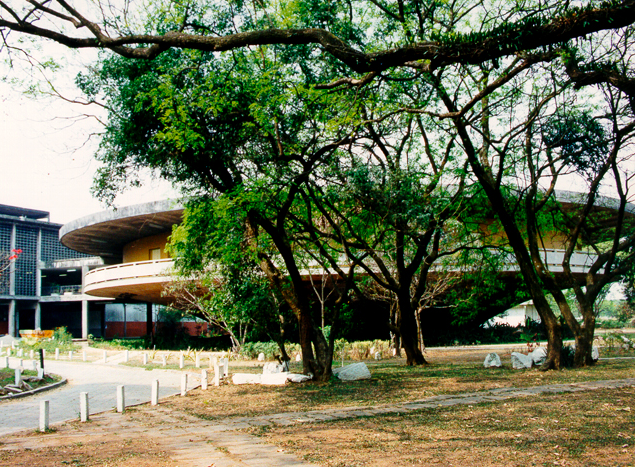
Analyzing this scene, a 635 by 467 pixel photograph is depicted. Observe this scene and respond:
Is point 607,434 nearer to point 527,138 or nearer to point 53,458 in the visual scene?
point 53,458

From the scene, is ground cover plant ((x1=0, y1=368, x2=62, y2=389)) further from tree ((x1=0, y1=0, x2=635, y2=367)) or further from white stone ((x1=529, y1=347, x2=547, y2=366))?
white stone ((x1=529, y1=347, x2=547, y2=366))

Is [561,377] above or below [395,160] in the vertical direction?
below

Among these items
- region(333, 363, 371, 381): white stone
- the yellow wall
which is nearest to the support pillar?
the yellow wall

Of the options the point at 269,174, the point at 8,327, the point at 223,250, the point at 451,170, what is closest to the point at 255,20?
the point at 269,174

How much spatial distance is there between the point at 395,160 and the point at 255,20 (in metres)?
5.85

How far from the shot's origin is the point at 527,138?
15.3 meters

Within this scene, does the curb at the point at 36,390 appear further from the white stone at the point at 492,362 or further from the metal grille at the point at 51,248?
the metal grille at the point at 51,248

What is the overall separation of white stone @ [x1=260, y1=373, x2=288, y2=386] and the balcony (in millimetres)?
15196

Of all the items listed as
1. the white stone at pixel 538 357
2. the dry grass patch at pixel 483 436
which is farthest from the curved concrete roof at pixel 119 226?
the dry grass patch at pixel 483 436

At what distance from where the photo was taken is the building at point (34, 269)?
49625 millimetres

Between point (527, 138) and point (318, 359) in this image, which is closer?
point (318, 359)

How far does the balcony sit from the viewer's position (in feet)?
102

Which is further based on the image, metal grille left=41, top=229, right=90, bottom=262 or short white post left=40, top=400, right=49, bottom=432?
metal grille left=41, top=229, right=90, bottom=262

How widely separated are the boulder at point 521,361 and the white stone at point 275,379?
7.28 meters
